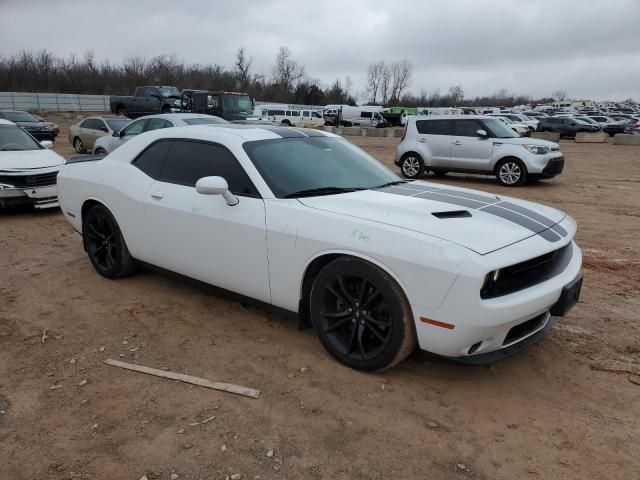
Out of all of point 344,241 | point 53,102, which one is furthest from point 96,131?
point 53,102

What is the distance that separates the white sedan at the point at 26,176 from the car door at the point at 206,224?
15.6 feet

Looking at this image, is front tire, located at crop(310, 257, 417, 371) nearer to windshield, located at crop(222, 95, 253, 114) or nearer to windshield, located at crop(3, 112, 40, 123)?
windshield, located at crop(222, 95, 253, 114)

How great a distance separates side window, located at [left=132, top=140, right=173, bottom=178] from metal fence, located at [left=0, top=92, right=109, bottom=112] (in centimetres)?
4743

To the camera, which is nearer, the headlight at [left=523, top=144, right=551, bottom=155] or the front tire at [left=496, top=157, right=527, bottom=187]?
the headlight at [left=523, top=144, right=551, bottom=155]

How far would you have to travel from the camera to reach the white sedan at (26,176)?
26.1ft

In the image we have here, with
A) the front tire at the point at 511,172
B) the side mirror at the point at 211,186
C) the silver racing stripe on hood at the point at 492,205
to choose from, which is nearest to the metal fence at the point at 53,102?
the front tire at the point at 511,172

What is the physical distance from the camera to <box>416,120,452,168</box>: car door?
13.2 metres

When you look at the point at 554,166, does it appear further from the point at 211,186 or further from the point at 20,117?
the point at 20,117

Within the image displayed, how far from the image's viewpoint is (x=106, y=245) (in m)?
5.09

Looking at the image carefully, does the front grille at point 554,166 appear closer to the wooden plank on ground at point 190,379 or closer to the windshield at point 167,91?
the wooden plank on ground at point 190,379

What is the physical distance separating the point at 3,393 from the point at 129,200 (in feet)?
6.42

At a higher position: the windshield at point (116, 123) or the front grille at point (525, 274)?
the windshield at point (116, 123)

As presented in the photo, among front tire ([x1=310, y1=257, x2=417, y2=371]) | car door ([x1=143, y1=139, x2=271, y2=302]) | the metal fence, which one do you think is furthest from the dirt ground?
the metal fence

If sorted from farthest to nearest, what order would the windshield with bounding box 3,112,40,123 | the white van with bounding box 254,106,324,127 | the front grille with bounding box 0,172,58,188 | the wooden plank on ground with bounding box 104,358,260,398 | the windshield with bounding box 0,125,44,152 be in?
the white van with bounding box 254,106,324,127
the windshield with bounding box 3,112,40,123
the windshield with bounding box 0,125,44,152
the front grille with bounding box 0,172,58,188
the wooden plank on ground with bounding box 104,358,260,398
